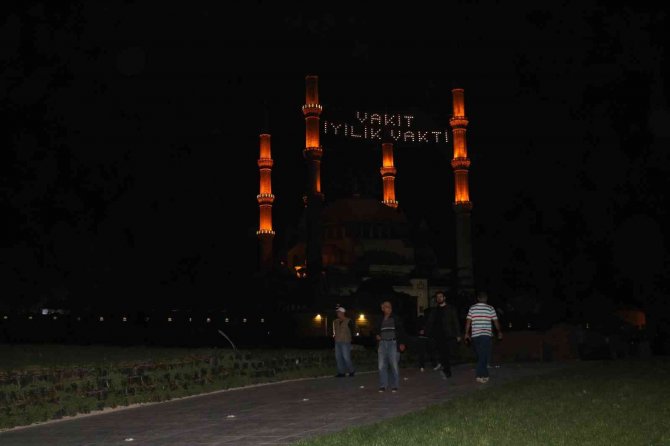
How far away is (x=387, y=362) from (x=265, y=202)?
7123 centimetres

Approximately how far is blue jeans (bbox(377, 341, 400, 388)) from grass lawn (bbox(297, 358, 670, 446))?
151 centimetres

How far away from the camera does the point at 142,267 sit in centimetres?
5762

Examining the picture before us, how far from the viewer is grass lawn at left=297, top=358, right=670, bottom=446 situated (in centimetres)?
790

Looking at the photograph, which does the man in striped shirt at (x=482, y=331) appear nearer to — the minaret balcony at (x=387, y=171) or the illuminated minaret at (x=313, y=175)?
the illuminated minaret at (x=313, y=175)

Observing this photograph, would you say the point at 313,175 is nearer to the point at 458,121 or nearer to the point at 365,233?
the point at 365,233

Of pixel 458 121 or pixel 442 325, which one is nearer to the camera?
pixel 442 325

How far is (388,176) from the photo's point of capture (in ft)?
296

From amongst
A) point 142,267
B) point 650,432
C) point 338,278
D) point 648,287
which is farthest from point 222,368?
point 338,278

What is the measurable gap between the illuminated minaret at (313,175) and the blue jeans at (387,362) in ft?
194

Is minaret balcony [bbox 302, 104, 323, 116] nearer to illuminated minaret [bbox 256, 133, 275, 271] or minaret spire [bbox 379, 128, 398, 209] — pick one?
illuminated minaret [bbox 256, 133, 275, 271]

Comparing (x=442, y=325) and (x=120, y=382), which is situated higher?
(x=442, y=325)

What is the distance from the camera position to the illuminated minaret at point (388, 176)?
89062 millimetres

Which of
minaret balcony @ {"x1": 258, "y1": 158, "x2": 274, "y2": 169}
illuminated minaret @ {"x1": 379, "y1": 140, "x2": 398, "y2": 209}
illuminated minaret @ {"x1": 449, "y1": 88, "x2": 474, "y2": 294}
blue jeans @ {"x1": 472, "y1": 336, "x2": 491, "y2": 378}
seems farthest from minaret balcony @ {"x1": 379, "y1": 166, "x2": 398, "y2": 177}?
blue jeans @ {"x1": 472, "y1": 336, "x2": 491, "y2": 378}

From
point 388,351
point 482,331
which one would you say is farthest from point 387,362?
point 482,331
